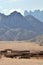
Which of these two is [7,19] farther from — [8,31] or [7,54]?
[7,54]

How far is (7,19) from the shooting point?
393 feet

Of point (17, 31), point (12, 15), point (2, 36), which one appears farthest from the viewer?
point (12, 15)

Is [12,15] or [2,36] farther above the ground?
[12,15]

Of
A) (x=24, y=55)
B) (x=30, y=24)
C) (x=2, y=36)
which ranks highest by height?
(x=30, y=24)

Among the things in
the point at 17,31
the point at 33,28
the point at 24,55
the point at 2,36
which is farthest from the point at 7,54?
the point at 33,28

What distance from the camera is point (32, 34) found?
98.1m

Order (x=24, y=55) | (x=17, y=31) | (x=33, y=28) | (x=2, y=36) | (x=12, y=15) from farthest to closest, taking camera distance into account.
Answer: (x=12, y=15) < (x=33, y=28) < (x=17, y=31) < (x=2, y=36) < (x=24, y=55)

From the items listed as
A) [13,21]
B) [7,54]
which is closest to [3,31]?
[13,21]

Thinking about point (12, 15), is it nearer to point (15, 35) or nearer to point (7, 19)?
point (7, 19)

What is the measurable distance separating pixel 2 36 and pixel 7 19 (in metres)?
27.7

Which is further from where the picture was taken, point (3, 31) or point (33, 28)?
point (33, 28)

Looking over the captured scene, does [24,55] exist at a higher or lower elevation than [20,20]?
lower

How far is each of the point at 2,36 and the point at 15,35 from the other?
205 inches

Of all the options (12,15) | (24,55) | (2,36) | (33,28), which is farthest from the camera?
(12,15)
